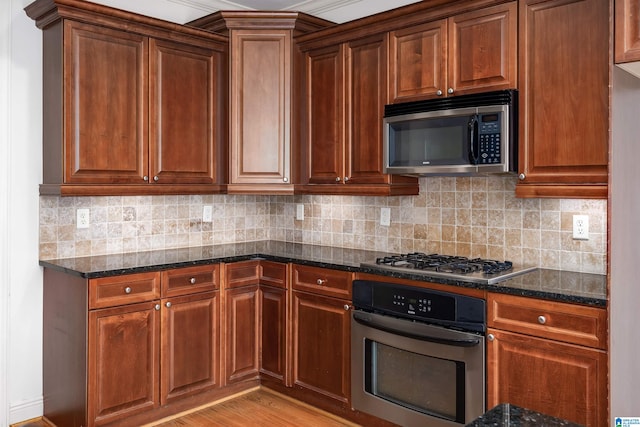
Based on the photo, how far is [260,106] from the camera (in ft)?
11.4

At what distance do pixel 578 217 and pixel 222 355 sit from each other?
215 cm

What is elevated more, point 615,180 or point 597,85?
point 597,85

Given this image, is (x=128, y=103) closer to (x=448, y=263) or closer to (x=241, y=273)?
(x=241, y=273)

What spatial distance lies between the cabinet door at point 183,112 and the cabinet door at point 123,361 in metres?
0.83

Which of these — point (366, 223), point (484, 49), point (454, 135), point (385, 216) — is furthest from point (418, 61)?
point (366, 223)

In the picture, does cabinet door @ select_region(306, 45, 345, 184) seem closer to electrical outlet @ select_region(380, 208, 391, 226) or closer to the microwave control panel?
electrical outlet @ select_region(380, 208, 391, 226)

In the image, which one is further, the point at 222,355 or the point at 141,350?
the point at 222,355

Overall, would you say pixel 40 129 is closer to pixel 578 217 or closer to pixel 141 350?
pixel 141 350

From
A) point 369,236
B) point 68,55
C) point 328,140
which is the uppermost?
point 68,55

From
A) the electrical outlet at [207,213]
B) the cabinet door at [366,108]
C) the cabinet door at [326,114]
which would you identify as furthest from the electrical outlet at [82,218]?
the cabinet door at [366,108]

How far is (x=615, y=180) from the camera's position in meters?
1.83

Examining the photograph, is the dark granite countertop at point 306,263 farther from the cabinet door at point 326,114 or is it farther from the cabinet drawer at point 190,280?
the cabinet door at point 326,114

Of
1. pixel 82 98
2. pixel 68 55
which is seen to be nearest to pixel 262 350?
pixel 82 98

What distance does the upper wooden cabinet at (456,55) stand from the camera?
2580mm
